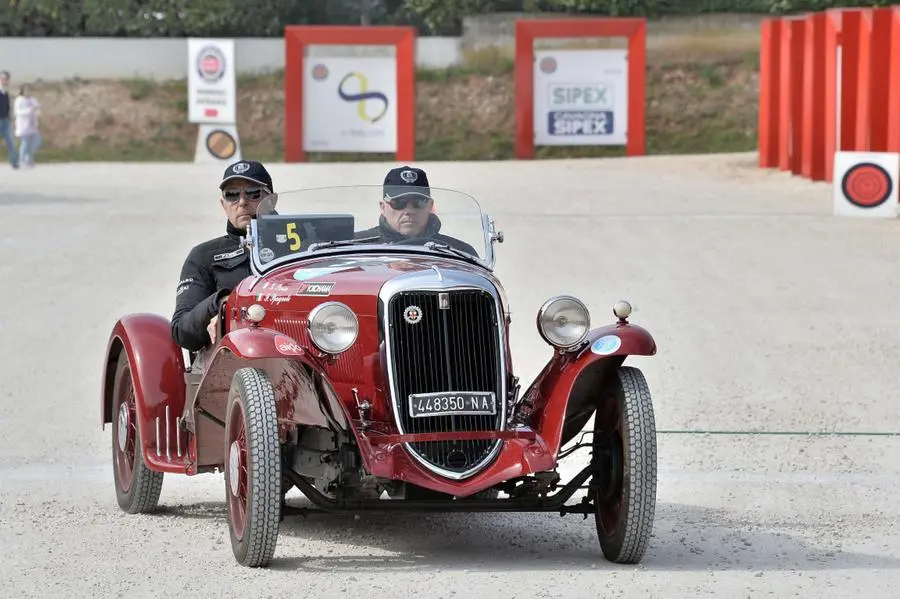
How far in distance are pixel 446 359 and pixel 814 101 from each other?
22523mm

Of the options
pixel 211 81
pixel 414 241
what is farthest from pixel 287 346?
pixel 211 81

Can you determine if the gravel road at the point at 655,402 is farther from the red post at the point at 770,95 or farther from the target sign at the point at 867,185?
the red post at the point at 770,95

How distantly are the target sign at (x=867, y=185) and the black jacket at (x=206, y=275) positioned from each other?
16080 millimetres

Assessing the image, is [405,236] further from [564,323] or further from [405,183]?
[564,323]

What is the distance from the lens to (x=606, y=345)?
7.02 meters

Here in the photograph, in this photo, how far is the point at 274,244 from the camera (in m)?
7.76

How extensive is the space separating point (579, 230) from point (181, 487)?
526 inches

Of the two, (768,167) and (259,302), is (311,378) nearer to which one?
(259,302)

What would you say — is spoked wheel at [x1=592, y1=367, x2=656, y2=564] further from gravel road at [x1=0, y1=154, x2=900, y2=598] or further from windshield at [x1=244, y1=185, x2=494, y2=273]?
windshield at [x1=244, y1=185, x2=494, y2=273]

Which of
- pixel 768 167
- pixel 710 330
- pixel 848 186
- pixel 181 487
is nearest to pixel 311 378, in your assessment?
pixel 181 487

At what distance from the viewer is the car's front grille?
6789mm

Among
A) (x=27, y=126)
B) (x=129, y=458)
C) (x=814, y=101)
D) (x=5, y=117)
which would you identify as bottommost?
(x=129, y=458)

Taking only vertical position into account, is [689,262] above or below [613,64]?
below

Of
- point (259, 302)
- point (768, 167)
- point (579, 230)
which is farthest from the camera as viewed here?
point (768, 167)
